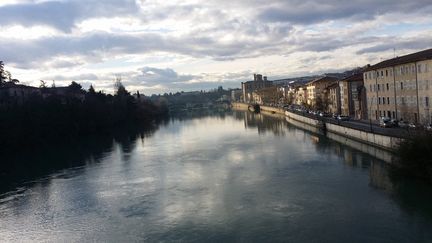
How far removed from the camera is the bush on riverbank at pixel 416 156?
1752cm

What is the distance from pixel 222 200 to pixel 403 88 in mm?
21456

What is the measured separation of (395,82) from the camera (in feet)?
113

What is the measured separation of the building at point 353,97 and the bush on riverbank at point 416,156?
80.6 ft

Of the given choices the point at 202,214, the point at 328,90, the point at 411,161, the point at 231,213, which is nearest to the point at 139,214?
the point at 202,214

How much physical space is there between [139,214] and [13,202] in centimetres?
717

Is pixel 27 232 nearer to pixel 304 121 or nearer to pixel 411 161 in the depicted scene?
pixel 411 161

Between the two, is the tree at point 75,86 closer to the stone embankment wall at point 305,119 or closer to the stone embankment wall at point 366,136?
the stone embankment wall at point 305,119

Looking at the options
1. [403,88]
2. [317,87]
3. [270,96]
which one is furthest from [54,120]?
[270,96]

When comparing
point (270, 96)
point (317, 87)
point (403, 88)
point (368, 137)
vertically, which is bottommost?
point (368, 137)

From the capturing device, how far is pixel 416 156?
18.2 m

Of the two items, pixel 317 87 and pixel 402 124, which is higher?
pixel 317 87

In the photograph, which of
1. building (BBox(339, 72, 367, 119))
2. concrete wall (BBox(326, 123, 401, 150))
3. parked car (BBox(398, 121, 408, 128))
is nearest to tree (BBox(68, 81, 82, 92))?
building (BBox(339, 72, 367, 119))

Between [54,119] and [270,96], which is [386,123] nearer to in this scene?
[54,119]

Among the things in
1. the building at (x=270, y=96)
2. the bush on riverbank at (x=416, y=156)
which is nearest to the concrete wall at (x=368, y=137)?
the bush on riverbank at (x=416, y=156)
